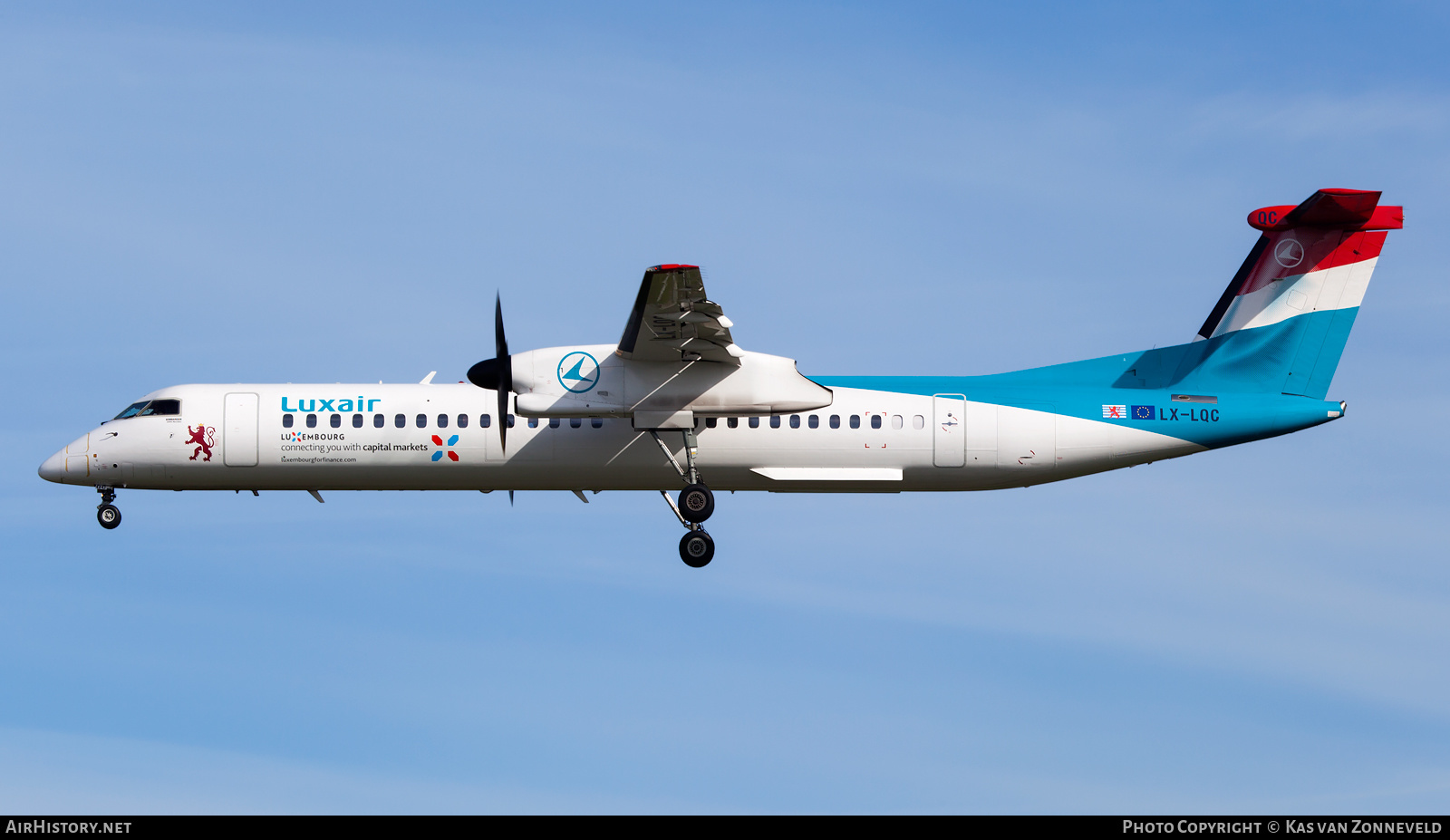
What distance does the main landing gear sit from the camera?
69.5 ft

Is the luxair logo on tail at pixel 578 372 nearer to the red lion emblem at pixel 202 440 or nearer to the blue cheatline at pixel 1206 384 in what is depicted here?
the blue cheatline at pixel 1206 384

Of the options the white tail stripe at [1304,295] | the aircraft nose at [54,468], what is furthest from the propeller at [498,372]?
the white tail stripe at [1304,295]

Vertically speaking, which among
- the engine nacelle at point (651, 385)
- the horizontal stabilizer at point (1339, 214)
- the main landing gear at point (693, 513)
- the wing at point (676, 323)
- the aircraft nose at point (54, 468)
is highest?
the horizontal stabilizer at point (1339, 214)

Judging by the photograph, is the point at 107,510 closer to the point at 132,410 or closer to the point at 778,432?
the point at 132,410

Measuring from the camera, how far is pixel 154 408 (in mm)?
22297

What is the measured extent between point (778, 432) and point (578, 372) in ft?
11.3

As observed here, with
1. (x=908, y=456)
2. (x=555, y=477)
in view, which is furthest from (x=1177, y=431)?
(x=555, y=477)

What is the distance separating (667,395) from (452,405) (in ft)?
12.3

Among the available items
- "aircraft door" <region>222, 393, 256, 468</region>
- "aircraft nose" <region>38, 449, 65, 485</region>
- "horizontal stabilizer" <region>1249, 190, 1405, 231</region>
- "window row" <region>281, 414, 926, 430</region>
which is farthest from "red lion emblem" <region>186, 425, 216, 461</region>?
"horizontal stabilizer" <region>1249, 190, 1405, 231</region>

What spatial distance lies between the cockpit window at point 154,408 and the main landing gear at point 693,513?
7.95 meters

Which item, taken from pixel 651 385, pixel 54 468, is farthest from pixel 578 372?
pixel 54 468

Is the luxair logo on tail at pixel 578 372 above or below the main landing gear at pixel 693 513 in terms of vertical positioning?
above

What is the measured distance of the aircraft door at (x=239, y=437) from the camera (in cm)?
2181

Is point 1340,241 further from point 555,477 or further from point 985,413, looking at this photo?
point 555,477
